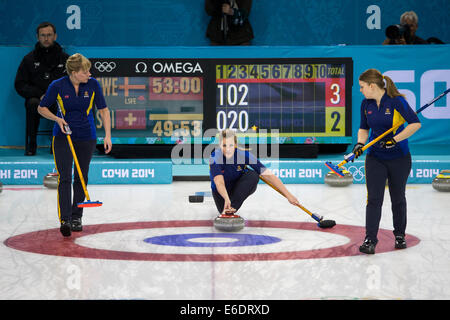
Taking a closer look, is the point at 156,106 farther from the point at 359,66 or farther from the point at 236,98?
the point at 359,66

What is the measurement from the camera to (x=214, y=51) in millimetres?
10492

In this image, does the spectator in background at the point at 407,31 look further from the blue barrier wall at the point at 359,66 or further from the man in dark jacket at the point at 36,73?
the man in dark jacket at the point at 36,73

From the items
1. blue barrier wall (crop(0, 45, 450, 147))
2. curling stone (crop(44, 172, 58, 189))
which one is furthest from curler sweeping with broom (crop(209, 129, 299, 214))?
blue barrier wall (crop(0, 45, 450, 147))

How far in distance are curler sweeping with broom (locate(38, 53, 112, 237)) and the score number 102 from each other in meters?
4.79

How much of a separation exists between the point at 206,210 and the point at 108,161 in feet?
11.1

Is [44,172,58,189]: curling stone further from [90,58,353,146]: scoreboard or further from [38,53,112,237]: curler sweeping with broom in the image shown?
[38,53,112,237]: curler sweeping with broom

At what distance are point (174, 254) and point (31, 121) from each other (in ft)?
20.5

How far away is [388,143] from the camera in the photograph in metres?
4.73

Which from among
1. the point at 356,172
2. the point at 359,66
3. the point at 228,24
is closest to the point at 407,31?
the point at 359,66

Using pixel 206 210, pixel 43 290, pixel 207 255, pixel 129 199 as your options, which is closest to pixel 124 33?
pixel 129 199

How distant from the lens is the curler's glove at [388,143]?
4723 mm

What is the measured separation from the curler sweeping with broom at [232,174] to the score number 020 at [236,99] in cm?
405

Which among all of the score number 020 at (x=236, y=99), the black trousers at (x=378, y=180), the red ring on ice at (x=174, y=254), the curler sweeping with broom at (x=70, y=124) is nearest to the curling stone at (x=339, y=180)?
the score number 020 at (x=236, y=99)

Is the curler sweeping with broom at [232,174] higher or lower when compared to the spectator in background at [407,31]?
lower
